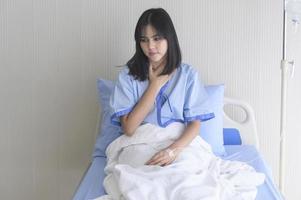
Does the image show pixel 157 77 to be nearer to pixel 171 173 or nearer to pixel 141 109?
pixel 141 109

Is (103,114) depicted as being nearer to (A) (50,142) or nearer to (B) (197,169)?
(A) (50,142)

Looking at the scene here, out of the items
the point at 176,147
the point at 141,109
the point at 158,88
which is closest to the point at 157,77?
the point at 158,88

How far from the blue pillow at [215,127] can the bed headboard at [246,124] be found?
147 millimetres

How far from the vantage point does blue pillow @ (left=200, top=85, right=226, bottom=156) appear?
1874 mm

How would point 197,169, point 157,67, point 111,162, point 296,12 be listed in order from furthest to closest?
point 296,12
point 157,67
point 111,162
point 197,169

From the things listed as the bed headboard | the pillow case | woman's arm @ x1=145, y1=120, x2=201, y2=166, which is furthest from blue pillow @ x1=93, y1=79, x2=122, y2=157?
the bed headboard

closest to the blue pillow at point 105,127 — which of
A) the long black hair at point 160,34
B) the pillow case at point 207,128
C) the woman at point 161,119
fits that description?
the pillow case at point 207,128

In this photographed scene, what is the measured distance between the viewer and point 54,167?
7.54 feet

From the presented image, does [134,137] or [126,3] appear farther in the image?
[126,3]

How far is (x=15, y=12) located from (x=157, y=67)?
0.87 m

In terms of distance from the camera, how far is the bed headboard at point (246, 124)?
205 cm

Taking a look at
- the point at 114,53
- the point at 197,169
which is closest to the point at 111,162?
the point at 197,169

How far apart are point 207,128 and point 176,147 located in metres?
0.30

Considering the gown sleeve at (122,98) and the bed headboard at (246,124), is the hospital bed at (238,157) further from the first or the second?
the gown sleeve at (122,98)
